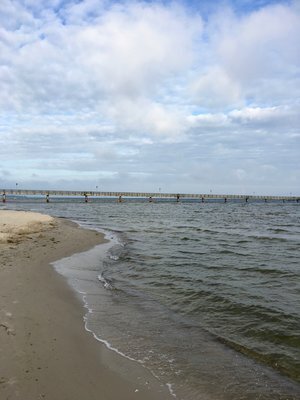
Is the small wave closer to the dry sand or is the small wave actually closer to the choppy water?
the choppy water

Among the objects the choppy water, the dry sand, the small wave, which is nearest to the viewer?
the dry sand

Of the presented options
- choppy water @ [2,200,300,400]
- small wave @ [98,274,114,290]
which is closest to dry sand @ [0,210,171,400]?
choppy water @ [2,200,300,400]

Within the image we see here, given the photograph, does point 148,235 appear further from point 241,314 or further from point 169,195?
point 169,195

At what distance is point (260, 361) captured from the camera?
5672 millimetres

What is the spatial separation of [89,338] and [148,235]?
16.7 metres

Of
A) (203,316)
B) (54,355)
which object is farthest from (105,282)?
(54,355)

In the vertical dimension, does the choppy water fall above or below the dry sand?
below

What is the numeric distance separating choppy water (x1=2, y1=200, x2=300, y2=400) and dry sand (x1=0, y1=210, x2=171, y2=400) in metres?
0.34

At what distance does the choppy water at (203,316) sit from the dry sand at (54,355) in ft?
1.10

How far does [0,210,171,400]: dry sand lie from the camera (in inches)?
169

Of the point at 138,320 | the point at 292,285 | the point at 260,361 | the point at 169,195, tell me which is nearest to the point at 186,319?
the point at 138,320

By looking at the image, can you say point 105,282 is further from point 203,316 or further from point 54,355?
point 54,355

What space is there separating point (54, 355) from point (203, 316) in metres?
3.58

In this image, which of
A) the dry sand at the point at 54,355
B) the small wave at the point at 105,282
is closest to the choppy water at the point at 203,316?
the small wave at the point at 105,282
